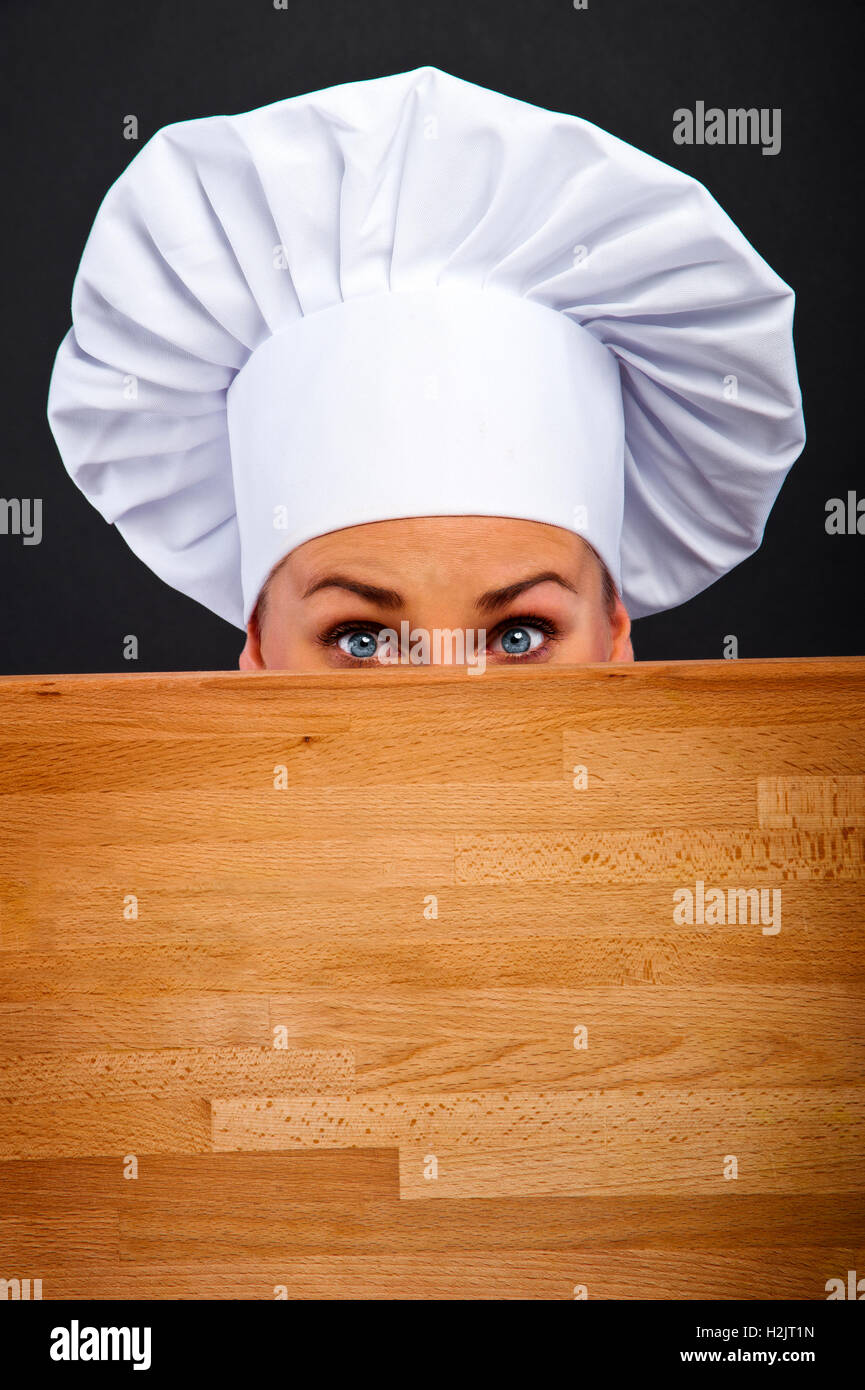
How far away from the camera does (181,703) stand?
0.67 metres

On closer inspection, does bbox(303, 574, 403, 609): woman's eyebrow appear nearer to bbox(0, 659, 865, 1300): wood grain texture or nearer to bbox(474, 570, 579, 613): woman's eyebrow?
bbox(474, 570, 579, 613): woman's eyebrow

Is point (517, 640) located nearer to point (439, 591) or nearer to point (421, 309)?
point (439, 591)

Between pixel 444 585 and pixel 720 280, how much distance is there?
0.37 metres

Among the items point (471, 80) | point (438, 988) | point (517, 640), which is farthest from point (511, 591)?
point (471, 80)

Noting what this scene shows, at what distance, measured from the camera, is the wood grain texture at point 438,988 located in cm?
66

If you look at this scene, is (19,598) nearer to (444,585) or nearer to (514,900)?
(444,585)

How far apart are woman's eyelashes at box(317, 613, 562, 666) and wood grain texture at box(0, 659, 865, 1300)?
33 centimetres

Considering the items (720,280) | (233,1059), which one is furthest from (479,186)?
(233,1059)

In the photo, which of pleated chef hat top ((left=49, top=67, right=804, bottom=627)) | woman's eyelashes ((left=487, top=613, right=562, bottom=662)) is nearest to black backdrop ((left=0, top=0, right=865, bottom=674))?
pleated chef hat top ((left=49, top=67, right=804, bottom=627))

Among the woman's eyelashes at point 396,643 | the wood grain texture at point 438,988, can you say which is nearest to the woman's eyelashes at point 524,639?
the woman's eyelashes at point 396,643

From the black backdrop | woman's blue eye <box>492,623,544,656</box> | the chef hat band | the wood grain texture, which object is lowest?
the wood grain texture

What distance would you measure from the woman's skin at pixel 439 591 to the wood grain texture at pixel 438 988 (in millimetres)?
291

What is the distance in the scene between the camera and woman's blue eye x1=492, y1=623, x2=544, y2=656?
3.27ft

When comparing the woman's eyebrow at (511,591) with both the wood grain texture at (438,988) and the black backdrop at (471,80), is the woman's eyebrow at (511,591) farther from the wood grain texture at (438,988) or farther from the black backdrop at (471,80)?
the black backdrop at (471,80)
